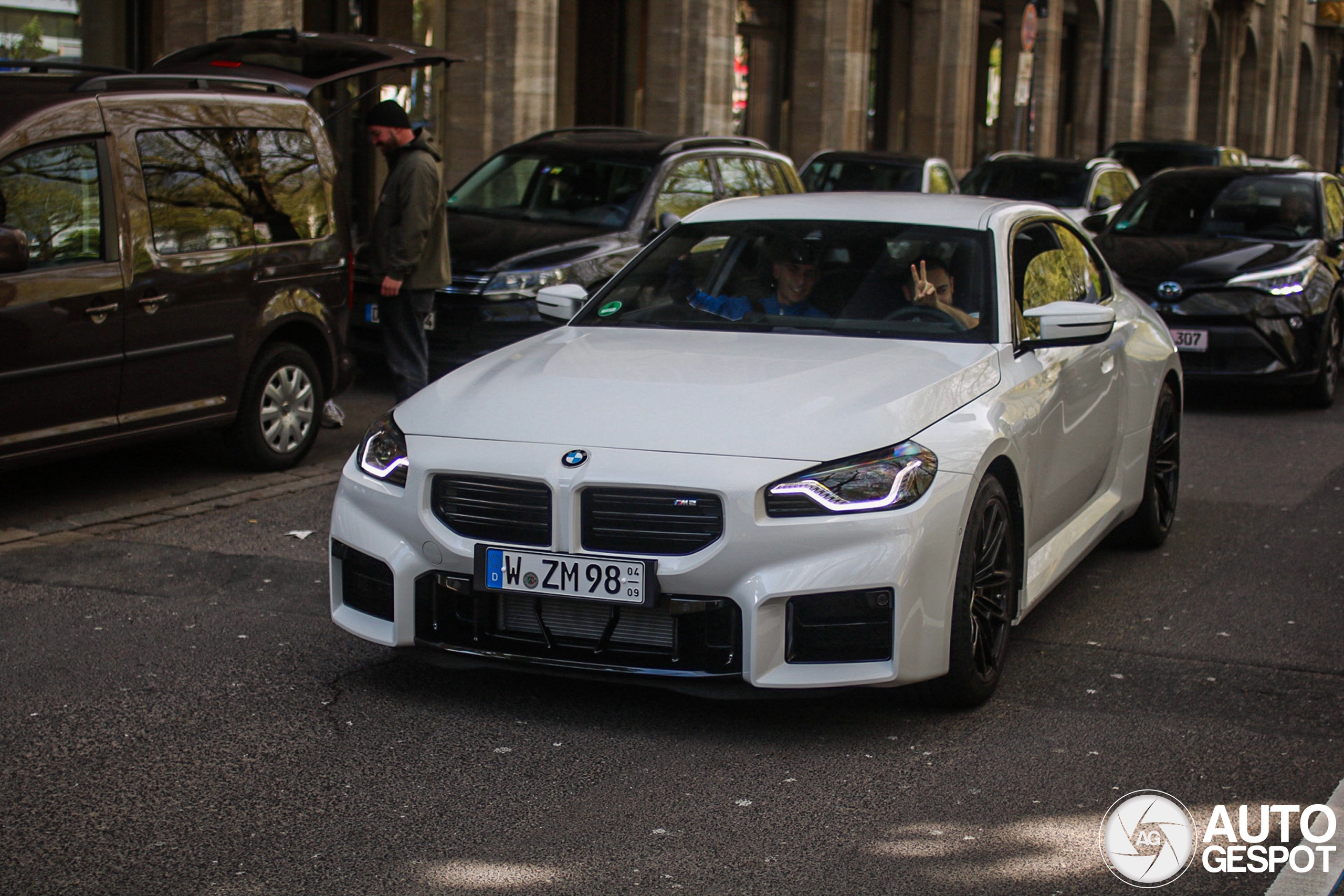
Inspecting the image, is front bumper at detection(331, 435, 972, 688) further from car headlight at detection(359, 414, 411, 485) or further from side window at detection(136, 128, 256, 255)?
side window at detection(136, 128, 256, 255)

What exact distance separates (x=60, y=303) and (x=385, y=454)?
118 inches

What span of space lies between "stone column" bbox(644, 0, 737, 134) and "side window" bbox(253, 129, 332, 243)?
14.1 m

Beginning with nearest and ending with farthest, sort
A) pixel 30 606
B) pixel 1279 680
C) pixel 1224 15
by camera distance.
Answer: pixel 1279 680
pixel 30 606
pixel 1224 15

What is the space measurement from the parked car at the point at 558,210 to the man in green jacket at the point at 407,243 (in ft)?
1.82

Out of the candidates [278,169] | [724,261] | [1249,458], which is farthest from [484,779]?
[1249,458]

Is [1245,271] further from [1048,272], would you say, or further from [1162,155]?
[1162,155]

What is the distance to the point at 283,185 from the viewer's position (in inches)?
349

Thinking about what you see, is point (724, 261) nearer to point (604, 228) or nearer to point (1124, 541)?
point (1124, 541)

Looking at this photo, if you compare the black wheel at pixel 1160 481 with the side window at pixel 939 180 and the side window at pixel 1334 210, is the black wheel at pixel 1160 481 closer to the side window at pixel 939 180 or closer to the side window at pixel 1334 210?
the side window at pixel 1334 210

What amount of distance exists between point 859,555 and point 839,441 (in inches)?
12.9

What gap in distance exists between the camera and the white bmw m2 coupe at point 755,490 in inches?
183

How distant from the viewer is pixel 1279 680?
552 centimetres

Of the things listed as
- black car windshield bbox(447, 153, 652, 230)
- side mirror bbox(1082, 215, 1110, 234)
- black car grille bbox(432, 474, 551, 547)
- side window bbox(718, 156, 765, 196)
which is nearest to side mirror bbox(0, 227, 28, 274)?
black car grille bbox(432, 474, 551, 547)

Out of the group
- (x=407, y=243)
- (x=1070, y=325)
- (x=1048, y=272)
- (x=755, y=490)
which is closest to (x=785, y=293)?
(x=1070, y=325)
